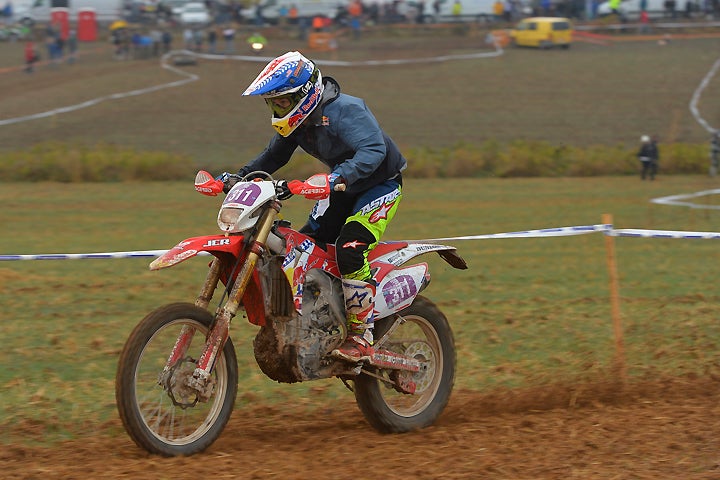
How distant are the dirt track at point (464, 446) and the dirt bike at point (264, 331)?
0.21 meters

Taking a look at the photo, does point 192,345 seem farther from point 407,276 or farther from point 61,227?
point 61,227

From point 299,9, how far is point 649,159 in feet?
76.0

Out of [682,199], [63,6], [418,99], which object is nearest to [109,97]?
[418,99]

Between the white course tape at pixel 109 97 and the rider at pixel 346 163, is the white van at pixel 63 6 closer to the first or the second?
the white course tape at pixel 109 97

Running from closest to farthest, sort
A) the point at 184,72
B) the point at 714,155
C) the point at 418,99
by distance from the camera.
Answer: the point at 714,155, the point at 418,99, the point at 184,72

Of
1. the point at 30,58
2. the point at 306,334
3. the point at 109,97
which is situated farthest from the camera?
the point at 30,58

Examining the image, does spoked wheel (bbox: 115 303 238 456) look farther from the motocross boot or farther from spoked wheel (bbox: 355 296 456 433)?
spoked wheel (bbox: 355 296 456 433)

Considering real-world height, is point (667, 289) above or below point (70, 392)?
below

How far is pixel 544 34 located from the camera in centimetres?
4397

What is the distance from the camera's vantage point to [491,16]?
Answer: 48.3 m

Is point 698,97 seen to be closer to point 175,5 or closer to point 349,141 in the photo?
point 175,5

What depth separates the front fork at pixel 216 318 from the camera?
5547 millimetres

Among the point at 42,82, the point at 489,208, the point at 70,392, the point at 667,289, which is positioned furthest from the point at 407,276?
the point at 42,82

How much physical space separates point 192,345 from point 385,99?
29389 mm
